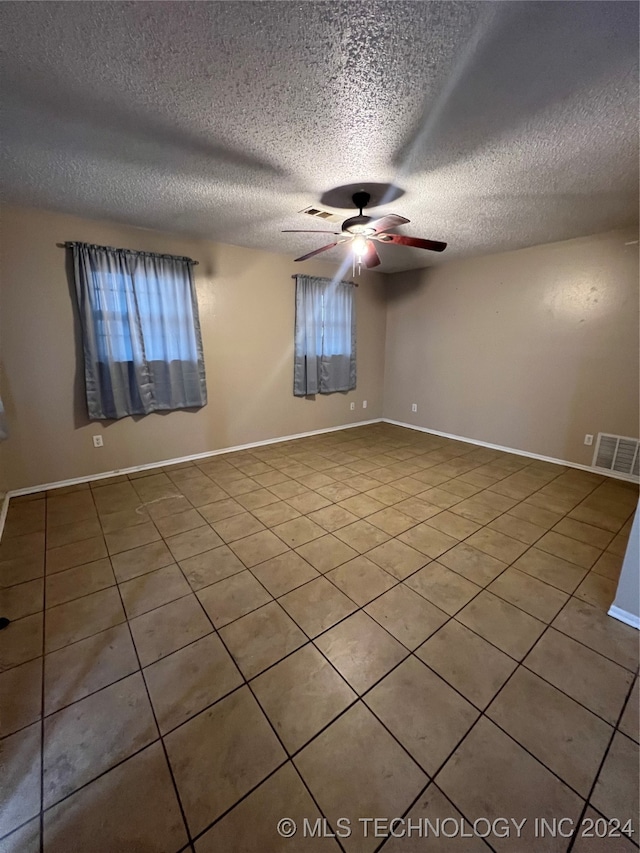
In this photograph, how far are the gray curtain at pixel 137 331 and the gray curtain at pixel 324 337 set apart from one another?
1328 mm

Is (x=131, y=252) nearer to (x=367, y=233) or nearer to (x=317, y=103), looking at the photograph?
(x=367, y=233)

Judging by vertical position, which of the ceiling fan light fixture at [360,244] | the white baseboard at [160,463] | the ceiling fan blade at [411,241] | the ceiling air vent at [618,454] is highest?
the ceiling fan light fixture at [360,244]

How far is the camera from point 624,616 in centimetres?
167

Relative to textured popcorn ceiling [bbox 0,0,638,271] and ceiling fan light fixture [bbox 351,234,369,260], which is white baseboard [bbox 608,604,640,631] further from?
ceiling fan light fixture [bbox 351,234,369,260]

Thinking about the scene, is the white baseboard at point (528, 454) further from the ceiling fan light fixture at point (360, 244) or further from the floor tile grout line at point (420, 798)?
the floor tile grout line at point (420, 798)

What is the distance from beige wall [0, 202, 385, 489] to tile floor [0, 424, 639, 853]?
75 centimetres

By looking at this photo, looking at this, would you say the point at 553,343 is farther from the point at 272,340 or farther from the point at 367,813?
the point at 367,813

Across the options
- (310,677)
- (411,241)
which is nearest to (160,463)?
(310,677)

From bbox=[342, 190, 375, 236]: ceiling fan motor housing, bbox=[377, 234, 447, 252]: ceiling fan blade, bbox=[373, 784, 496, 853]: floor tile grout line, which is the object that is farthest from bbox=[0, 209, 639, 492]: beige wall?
bbox=[373, 784, 496, 853]: floor tile grout line

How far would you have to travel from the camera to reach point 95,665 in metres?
1.43

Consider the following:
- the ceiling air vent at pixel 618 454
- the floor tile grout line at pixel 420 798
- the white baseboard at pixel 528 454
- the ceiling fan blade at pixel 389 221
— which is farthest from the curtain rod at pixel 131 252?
the ceiling air vent at pixel 618 454

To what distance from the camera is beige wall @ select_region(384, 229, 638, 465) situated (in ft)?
10.5

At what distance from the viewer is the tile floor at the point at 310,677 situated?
99 centimetres

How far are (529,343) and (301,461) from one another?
2.97m
